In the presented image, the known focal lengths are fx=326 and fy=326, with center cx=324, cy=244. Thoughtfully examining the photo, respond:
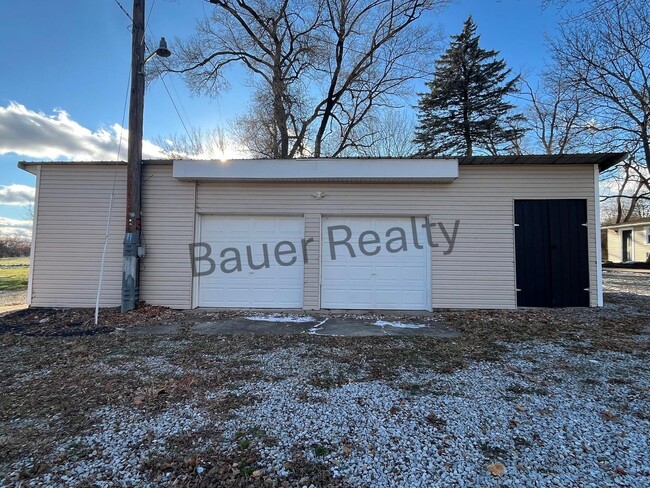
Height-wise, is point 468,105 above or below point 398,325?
above

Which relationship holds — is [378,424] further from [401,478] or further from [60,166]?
[60,166]

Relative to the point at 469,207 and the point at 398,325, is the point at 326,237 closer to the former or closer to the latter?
the point at 398,325

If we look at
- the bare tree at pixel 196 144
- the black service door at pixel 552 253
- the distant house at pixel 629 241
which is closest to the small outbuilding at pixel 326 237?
the black service door at pixel 552 253

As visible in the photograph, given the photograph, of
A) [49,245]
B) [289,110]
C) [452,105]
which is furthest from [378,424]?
[452,105]

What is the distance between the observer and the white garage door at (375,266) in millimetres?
7172

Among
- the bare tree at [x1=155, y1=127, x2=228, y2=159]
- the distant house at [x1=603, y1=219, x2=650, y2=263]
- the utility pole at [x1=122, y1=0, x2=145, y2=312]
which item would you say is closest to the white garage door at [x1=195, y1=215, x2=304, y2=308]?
the utility pole at [x1=122, y1=0, x2=145, y2=312]

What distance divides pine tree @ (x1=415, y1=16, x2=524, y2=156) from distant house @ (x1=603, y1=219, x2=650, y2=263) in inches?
417

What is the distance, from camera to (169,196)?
721cm

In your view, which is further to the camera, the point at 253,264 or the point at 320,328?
the point at 253,264

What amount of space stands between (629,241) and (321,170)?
2635 cm

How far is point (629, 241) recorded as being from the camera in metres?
22.5

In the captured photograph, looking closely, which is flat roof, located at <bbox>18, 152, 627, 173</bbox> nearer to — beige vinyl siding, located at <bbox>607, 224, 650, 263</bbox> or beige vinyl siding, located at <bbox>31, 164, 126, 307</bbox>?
beige vinyl siding, located at <bbox>31, 164, 126, 307</bbox>

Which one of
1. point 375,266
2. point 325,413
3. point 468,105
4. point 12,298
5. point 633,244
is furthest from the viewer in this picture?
point 633,244

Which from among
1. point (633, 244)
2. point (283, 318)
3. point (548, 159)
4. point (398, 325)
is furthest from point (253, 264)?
point (633, 244)
